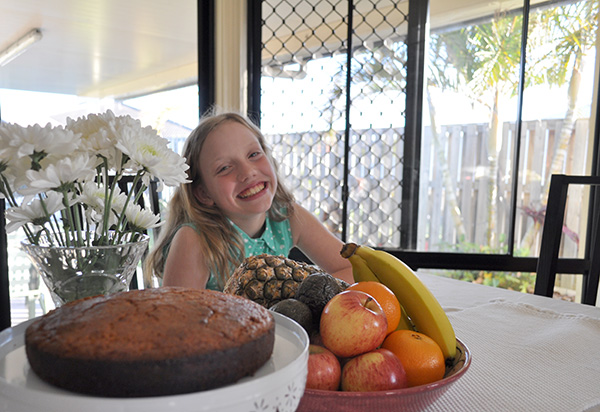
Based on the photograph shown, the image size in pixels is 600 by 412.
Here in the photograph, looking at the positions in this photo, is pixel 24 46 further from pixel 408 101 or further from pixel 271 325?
pixel 271 325

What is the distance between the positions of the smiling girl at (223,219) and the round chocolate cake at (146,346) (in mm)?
915

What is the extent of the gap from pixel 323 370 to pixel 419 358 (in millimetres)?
127

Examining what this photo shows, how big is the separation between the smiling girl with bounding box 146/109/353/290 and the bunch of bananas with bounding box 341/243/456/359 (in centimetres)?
65

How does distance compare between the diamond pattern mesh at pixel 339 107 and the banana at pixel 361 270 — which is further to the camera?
the diamond pattern mesh at pixel 339 107

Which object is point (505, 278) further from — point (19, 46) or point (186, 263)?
point (19, 46)

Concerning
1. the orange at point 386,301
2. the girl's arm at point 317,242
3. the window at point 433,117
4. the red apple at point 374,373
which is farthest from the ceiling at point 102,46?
the red apple at point 374,373

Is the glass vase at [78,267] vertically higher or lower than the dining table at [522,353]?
higher

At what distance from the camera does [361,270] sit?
771mm

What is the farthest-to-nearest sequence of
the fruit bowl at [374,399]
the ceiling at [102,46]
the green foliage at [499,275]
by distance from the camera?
the ceiling at [102,46]
the green foliage at [499,275]
the fruit bowl at [374,399]

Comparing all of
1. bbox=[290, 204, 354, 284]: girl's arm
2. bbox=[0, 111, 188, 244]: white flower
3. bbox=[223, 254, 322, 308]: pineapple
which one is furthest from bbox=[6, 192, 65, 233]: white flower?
bbox=[290, 204, 354, 284]: girl's arm

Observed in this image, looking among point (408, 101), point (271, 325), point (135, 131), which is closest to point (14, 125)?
point (135, 131)

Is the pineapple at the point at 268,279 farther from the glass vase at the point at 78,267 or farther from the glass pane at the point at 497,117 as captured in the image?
the glass pane at the point at 497,117

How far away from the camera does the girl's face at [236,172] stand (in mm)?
1391

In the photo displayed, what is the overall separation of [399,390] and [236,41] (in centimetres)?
271
